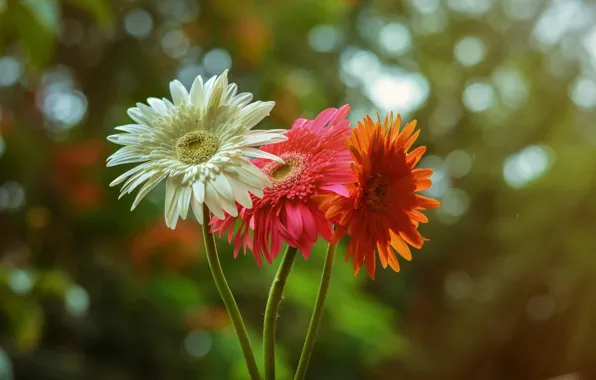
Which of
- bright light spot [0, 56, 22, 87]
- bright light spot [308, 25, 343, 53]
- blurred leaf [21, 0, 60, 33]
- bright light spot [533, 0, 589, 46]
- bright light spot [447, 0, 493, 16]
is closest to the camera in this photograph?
blurred leaf [21, 0, 60, 33]

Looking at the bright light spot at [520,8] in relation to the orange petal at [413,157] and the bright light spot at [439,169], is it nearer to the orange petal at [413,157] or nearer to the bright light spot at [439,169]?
the bright light spot at [439,169]

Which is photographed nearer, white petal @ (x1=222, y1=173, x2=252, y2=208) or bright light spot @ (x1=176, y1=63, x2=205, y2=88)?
white petal @ (x1=222, y1=173, x2=252, y2=208)

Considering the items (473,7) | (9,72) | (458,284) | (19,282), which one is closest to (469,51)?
(473,7)

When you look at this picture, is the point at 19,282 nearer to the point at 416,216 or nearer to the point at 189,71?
the point at 189,71

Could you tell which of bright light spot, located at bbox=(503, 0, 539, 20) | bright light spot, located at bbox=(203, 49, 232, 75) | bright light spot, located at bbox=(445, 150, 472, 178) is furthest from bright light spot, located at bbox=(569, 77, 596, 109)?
bright light spot, located at bbox=(203, 49, 232, 75)

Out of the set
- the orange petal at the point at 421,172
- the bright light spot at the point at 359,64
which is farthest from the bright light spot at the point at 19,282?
the bright light spot at the point at 359,64

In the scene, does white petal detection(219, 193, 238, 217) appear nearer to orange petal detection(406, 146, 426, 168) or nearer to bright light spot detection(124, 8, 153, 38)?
orange petal detection(406, 146, 426, 168)

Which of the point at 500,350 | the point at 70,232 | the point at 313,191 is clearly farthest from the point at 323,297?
the point at 500,350
